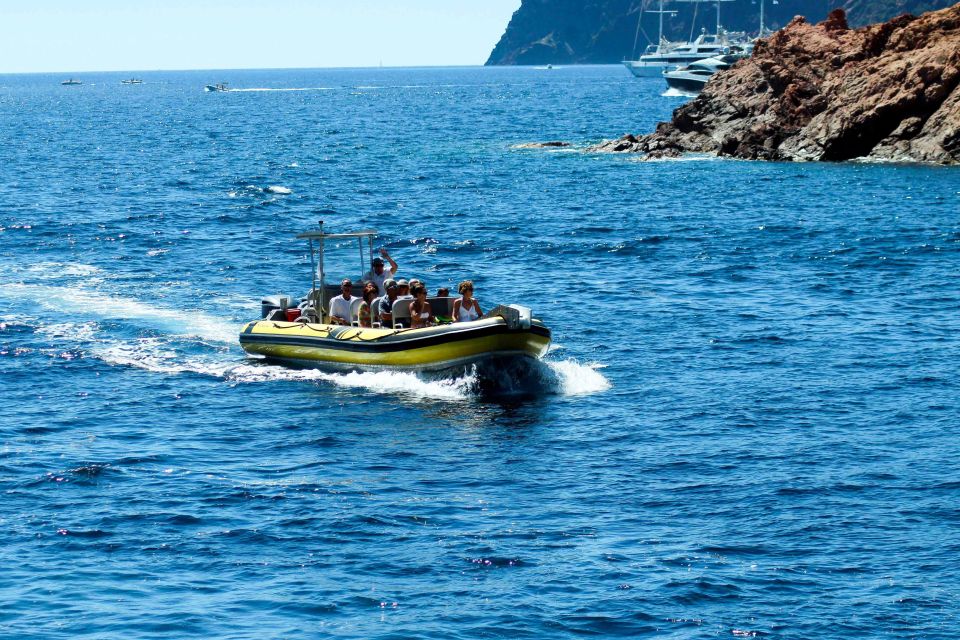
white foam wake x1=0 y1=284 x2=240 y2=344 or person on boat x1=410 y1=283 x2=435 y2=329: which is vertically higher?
person on boat x1=410 y1=283 x2=435 y2=329

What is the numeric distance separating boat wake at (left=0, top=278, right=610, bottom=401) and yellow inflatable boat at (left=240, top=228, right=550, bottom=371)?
0.24 m

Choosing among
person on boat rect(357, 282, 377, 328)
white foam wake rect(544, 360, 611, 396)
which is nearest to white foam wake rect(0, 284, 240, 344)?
person on boat rect(357, 282, 377, 328)

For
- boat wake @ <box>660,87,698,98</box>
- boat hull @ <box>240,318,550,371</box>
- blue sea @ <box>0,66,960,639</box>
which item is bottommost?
blue sea @ <box>0,66,960,639</box>

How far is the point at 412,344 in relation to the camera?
25047mm

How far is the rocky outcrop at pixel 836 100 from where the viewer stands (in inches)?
2426

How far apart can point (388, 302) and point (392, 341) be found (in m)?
1.49

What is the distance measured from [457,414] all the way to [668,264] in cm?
1860

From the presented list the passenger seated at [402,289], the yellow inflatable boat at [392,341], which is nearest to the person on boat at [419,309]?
the yellow inflatable boat at [392,341]

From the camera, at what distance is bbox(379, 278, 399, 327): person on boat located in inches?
1034

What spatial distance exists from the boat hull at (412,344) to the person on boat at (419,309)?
405 mm

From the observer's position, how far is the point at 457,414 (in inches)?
946

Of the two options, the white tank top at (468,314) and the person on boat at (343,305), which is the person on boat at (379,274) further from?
the white tank top at (468,314)

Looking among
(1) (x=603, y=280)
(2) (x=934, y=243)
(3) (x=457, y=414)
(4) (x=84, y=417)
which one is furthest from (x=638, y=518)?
(2) (x=934, y=243)

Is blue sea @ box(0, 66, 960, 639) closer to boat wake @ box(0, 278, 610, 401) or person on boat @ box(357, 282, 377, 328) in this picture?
boat wake @ box(0, 278, 610, 401)
